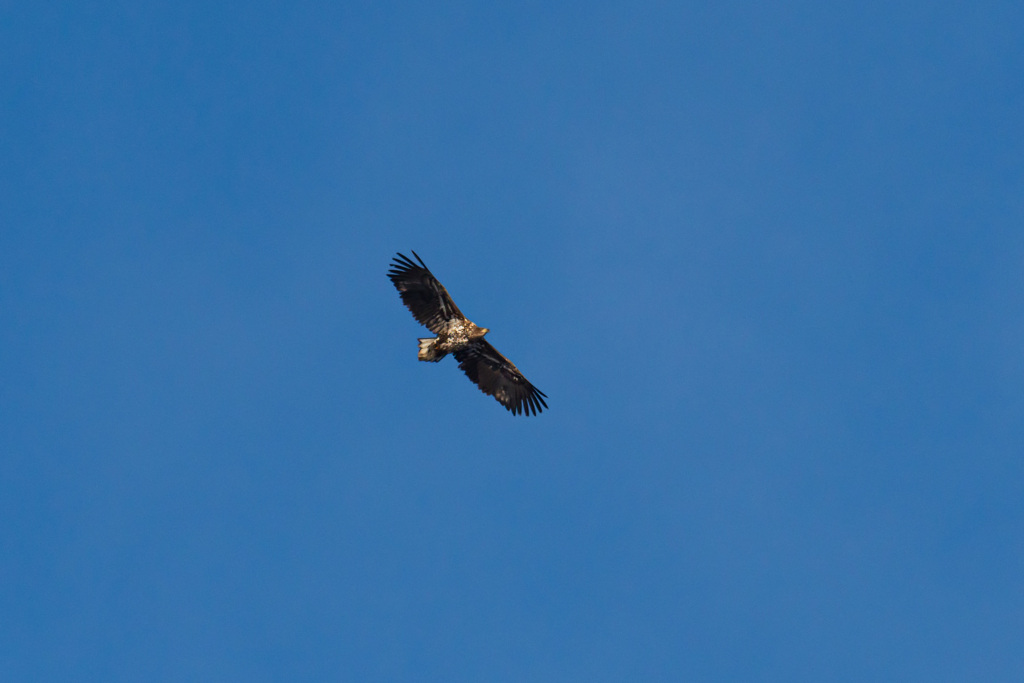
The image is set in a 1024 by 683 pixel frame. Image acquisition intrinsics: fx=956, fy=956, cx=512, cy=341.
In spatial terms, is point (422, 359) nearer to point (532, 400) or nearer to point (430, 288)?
point (430, 288)

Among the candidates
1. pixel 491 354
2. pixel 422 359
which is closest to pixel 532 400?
pixel 491 354

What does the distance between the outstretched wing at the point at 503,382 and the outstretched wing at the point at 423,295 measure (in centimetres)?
219

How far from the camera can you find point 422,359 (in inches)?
1225

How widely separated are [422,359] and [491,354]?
113 inches

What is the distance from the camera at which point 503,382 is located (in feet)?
110

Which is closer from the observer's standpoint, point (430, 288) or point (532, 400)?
point (430, 288)

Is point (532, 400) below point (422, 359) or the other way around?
the other way around

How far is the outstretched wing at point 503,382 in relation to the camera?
109 feet

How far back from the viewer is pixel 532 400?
3362cm

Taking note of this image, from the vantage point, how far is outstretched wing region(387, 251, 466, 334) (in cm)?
3083

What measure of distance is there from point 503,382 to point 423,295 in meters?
4.58

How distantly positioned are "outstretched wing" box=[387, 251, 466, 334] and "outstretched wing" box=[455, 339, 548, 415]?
219 centimetres

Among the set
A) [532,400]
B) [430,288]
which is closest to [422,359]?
[430,288]

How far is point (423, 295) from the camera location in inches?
1225
